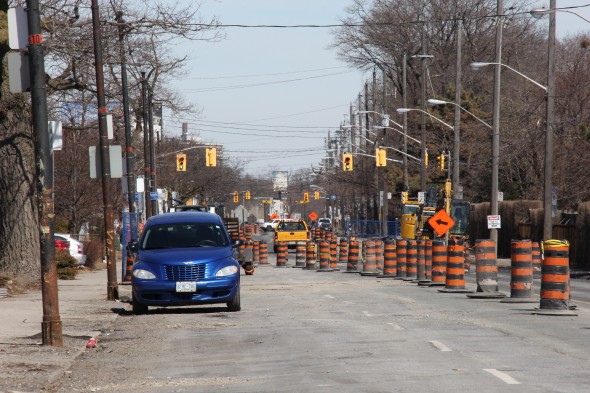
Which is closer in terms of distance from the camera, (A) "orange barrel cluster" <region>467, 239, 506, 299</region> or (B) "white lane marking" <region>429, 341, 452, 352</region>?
(B) "white lane marking" <region>429, 341, 452, 352</region>

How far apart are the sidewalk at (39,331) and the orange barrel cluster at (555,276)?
7.42 m

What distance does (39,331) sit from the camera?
1712 centimetres

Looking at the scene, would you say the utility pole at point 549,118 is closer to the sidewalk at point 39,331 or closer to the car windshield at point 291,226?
the sidewalk at point 39,331

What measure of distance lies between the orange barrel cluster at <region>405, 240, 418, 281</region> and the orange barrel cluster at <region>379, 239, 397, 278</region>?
1.61 m

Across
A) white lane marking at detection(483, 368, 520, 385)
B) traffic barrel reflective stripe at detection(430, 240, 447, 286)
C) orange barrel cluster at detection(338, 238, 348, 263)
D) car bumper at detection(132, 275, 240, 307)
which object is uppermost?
white lane marking at detection(483, 368, 520, 385)

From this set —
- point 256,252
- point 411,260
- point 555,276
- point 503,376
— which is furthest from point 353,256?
point 503,376

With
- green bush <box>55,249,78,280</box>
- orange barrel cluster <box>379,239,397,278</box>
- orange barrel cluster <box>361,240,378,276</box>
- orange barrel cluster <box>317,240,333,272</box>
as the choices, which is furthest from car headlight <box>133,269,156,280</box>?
orange barrel cluster <box>317,240,333,272</box>

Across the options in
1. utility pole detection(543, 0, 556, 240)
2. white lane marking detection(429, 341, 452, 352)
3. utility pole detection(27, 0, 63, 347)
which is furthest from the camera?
utility pole detection(543, 0, 556, 240)

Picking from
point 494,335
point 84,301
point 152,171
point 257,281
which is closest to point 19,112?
point 84,301

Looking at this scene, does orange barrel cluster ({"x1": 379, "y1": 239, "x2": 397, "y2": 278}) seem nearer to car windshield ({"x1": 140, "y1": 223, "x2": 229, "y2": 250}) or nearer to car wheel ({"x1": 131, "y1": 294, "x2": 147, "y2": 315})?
car windshield ({"x1": 140, "y1": 223, "x2": 229, "y2": 250})

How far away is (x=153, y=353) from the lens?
14.0m

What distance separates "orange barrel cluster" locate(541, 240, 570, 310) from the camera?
19.0 m

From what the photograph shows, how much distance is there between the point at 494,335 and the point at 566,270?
15.1 feet

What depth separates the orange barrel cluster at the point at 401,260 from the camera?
35003 mm
